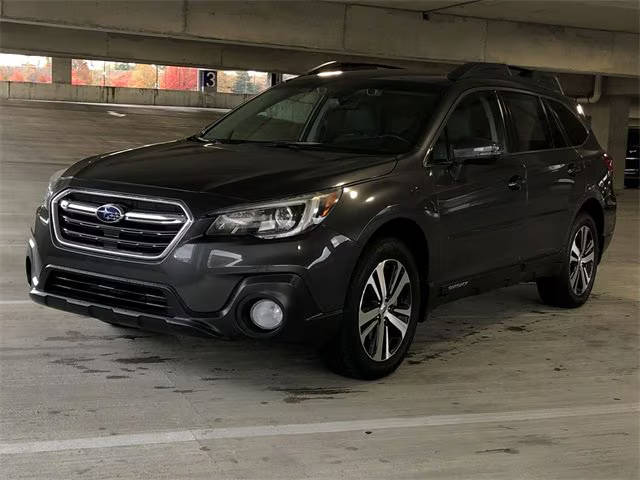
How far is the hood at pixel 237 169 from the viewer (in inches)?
179

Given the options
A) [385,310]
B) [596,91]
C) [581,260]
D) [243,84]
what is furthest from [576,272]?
[243,84]

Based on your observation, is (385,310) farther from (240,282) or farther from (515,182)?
(515,182)

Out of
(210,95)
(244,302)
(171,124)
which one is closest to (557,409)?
(244,302)

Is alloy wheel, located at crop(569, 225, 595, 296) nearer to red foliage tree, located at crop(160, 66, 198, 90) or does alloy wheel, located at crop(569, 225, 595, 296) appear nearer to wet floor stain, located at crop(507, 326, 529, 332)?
wet floor stain, located at crop(507, 326, 529, 332)

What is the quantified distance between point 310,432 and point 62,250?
170 centimetres

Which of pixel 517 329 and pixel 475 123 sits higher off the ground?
pixel 475 123

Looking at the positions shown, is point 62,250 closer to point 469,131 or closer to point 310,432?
point 310,432

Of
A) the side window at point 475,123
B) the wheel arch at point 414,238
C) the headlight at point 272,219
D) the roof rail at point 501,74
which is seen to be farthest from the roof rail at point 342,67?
the headlight at point 272,219

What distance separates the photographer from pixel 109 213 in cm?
462

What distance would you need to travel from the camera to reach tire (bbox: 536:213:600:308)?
6926 millimetres

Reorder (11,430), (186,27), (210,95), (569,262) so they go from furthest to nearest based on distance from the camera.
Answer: (210,95)
(186,27)
(569,262)
(11,430)

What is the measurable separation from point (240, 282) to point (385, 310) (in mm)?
982

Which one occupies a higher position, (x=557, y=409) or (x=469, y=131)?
(x=469, y=131)

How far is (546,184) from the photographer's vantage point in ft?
21.0
